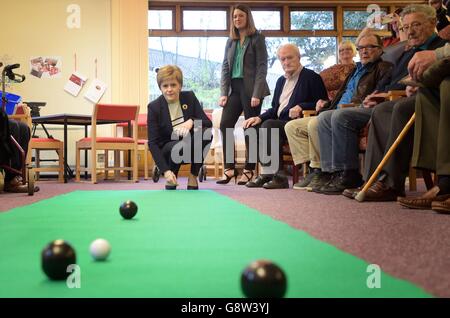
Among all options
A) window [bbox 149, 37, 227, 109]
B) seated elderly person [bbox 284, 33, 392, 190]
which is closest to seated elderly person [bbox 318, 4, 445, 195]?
seated elderly person [bbox 284, 33, 392, 190]

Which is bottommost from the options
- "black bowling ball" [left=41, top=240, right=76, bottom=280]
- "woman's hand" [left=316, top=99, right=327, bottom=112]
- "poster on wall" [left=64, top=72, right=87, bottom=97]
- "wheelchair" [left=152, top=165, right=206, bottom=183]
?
"wheelchair" [left=152, top=165, right=206, bottom=183]

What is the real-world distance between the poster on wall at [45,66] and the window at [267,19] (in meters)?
3.13

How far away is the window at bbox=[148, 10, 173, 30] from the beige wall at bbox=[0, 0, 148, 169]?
0.31 m

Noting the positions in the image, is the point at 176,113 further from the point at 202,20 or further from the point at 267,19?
the point at 267,19

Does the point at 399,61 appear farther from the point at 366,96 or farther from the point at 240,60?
the point at 240,60

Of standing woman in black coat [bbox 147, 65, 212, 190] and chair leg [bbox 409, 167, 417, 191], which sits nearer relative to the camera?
chair leg [bbox 409, 167, 417, 191]

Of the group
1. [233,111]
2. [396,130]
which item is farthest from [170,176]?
[396,130]

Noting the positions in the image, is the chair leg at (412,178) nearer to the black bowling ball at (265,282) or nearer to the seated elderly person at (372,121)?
the seated elderly person at (372,121)

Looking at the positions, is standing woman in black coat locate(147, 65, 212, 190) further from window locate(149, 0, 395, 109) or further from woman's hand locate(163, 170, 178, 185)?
window locate(149, 0, 395, 109)

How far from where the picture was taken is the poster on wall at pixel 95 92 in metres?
7.69

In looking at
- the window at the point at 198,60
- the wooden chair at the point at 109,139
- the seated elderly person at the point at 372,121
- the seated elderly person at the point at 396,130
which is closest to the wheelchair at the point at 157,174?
the wooden chair at the point at 109,139

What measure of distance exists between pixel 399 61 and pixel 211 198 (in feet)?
4.64

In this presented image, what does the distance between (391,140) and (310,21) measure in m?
6.03

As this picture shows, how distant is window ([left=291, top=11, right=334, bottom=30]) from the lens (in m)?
8.24
